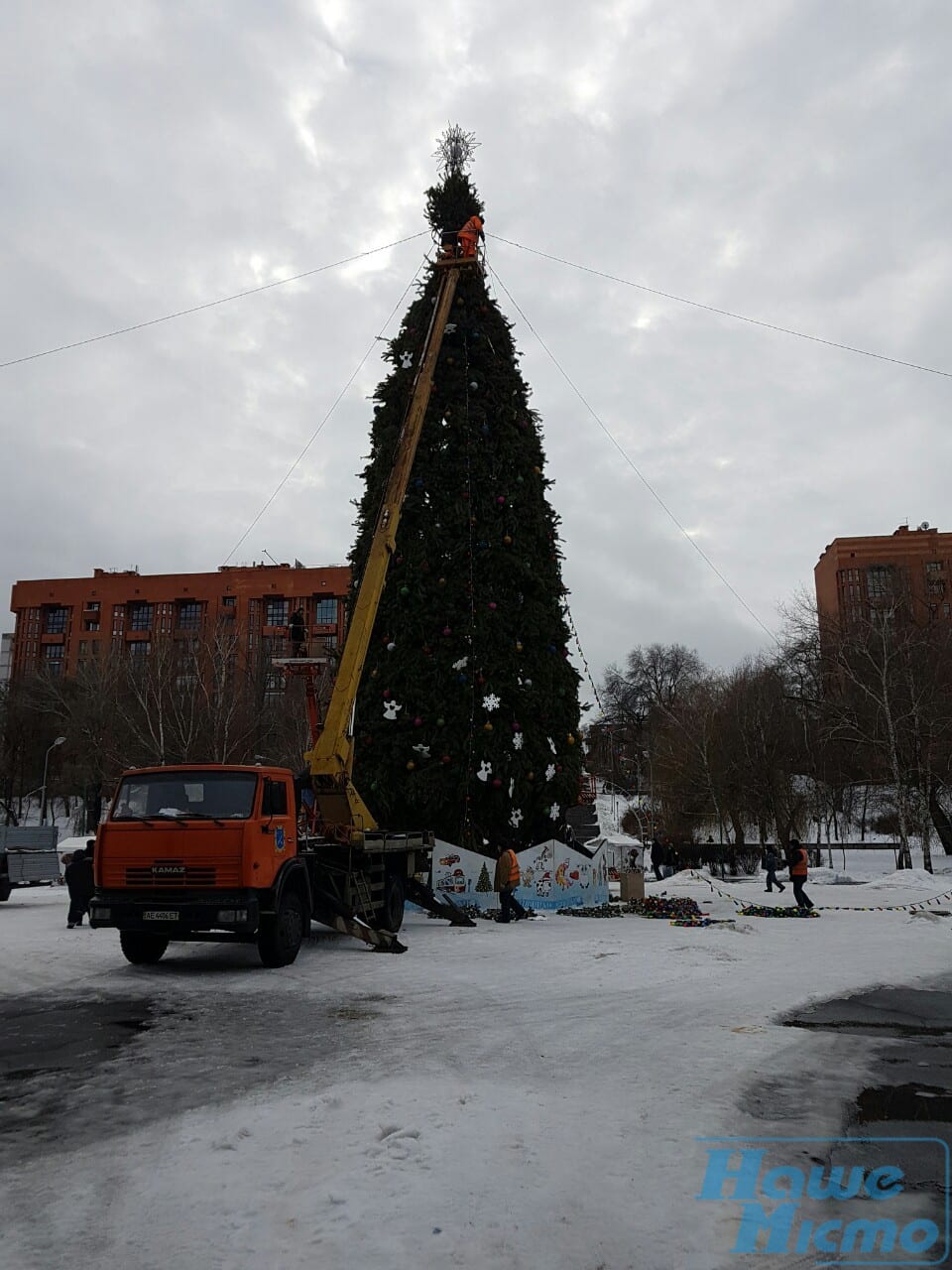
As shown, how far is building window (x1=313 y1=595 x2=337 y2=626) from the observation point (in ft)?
274

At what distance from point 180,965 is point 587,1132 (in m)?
8.26

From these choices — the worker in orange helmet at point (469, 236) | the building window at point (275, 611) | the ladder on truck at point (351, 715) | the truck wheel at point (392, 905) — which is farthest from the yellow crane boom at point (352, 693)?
the building window at point (275, 611)

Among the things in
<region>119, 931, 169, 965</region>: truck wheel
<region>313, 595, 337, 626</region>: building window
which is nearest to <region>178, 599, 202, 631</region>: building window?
<region>313, 595, 337, 626</region>: building window

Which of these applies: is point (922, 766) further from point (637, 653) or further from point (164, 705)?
point (637, 653)

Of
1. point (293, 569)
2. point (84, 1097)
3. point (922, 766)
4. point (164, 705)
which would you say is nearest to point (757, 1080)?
point (84, 1097)

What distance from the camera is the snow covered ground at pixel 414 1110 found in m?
3.83

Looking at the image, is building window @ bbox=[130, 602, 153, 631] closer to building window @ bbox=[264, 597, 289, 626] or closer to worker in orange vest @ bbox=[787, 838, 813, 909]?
building window @ bbox=[264, 597, 289, 626]

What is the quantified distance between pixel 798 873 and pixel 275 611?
70599mm

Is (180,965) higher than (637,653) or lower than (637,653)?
lower

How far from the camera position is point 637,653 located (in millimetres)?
86750

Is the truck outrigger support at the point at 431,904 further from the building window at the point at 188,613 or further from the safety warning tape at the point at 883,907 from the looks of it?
the building window at the point at 188,613

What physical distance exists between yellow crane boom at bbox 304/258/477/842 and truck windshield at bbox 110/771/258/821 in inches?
108

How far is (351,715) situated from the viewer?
1494cm

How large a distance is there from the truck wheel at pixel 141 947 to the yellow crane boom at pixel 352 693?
120 inches
